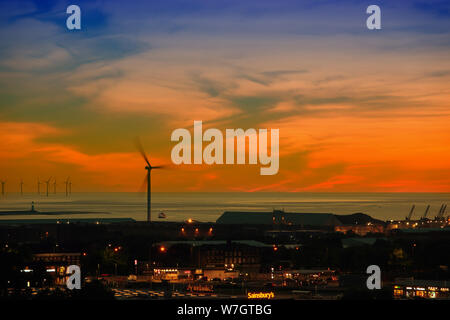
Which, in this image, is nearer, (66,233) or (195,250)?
(195,250)

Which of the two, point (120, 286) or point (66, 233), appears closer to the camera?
point (120, 286)
